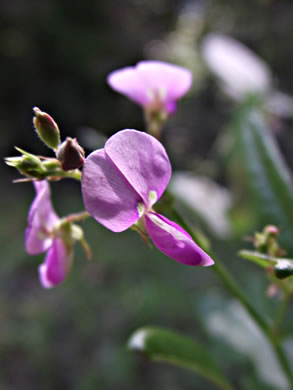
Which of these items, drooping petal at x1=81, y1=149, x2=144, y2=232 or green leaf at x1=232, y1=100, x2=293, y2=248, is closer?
drooping petal at x1=81, y1=149, x2=144, y2=232

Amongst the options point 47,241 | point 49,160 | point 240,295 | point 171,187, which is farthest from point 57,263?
point 171,187

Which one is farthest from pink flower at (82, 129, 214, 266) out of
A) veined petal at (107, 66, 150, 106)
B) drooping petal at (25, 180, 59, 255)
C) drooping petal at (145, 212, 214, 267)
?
veined petal at (107, 66, 150, 106)

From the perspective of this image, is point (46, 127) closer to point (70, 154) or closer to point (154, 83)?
point (70, 154)

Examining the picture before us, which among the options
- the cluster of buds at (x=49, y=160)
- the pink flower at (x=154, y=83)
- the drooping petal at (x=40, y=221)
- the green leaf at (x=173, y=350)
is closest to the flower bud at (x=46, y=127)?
the cluster of buds at (x=49, y=160)

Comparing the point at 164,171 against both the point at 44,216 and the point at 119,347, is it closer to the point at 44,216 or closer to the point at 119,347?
the point at 44,216

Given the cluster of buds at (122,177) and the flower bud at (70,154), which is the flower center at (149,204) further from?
the flower bud at (70,154)

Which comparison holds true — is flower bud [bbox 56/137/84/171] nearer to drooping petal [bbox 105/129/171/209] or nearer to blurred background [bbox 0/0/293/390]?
drooping petal [bbox 105/129/171/209]

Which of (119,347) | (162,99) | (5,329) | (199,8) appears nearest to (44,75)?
(199,8)
